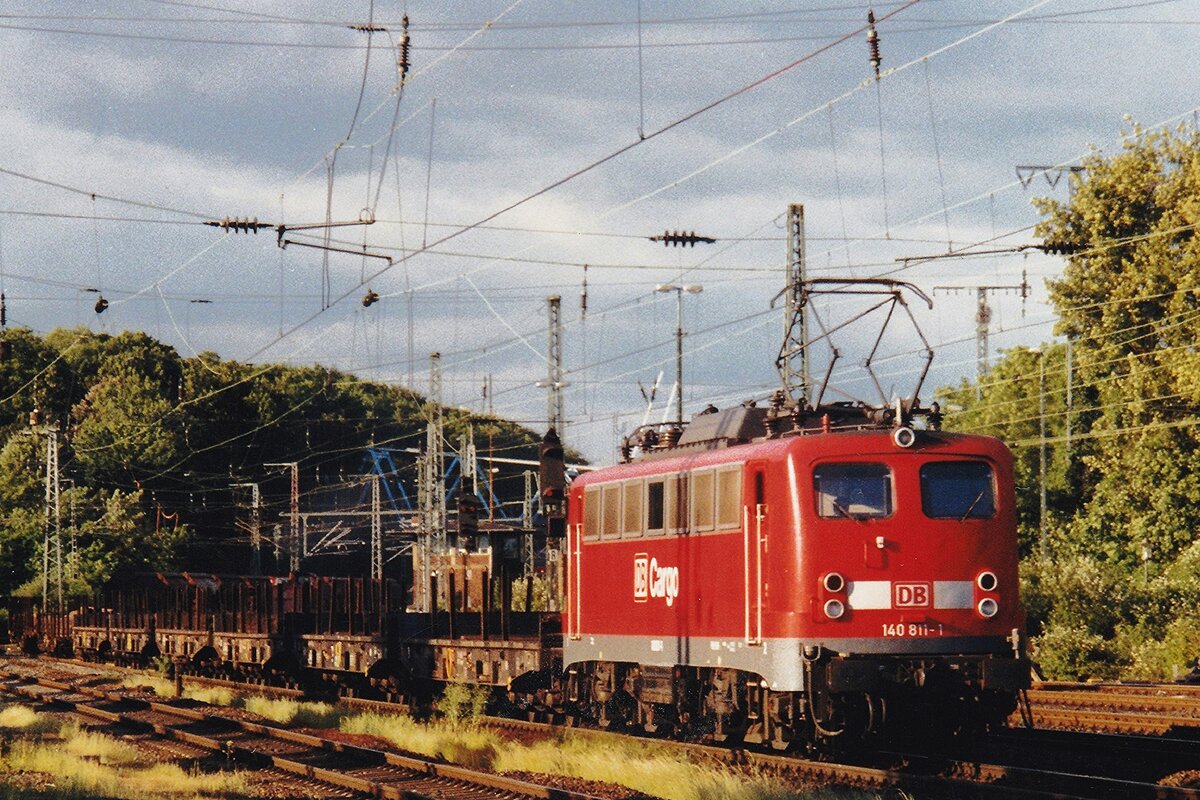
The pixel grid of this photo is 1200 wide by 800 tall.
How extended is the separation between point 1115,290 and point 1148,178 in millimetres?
3642

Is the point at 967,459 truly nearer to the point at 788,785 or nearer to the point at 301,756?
the point at 788,785

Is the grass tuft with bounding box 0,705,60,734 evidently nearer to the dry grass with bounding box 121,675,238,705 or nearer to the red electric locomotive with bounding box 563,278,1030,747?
the dry grass with bounding box 121,675,238,705

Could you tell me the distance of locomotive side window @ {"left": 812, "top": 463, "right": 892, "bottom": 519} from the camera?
686 inches

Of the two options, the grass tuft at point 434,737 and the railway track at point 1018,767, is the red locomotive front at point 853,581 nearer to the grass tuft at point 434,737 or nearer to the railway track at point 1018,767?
the railway track at point 1018,767

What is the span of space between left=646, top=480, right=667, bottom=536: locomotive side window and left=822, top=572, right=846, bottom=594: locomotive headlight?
12.0 feet

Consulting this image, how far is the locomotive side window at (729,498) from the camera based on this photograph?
1839 centimetres

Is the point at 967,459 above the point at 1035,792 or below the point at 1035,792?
above

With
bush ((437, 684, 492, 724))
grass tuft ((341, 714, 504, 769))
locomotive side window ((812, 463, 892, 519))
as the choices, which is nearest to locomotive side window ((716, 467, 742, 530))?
locomotive side window ((812, 463, 892, 519))

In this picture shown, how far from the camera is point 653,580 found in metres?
20.6

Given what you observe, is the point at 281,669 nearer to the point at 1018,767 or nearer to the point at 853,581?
the point at 853,581

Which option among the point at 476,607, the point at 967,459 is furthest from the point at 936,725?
the point at 476,607

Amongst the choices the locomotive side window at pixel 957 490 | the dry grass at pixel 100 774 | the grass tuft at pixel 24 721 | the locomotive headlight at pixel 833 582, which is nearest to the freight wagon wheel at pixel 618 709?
the dry grass at pixel 100 774

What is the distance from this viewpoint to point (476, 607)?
34.2 metres

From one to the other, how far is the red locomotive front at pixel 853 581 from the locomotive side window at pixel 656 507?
3.47 feet
